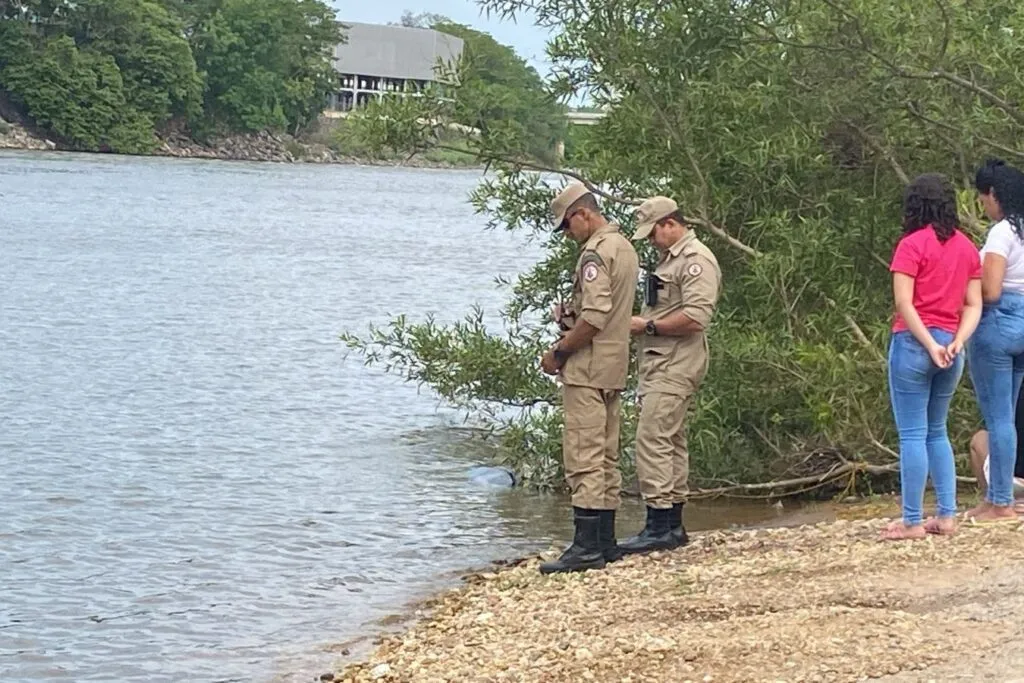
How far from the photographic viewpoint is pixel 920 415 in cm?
756

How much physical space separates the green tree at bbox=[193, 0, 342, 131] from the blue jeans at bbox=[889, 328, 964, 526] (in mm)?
105790

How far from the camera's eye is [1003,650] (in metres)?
5.70

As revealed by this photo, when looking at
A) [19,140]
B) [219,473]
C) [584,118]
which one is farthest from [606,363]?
[19,140]

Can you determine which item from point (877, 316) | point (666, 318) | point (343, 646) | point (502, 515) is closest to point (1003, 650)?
point (666, 318)

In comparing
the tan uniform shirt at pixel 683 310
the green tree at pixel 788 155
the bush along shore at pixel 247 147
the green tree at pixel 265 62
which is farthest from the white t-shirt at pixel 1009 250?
the green tree at pixel 265 62

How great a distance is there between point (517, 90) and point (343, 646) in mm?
5107

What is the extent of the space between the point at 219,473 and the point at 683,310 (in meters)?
7.27

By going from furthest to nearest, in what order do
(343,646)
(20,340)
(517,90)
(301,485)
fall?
(20,340) < (301,485) < (517,90) < (343,646)

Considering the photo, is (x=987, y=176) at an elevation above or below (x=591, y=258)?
above

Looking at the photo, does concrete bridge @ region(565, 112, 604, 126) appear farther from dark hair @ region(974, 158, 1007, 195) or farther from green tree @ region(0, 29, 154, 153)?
green tree @ region(0, 29, 154, 153)

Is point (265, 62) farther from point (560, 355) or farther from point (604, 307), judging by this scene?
point (604, 307)

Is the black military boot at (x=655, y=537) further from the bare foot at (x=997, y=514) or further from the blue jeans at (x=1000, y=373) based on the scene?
the blue jeans at (x=1000, y=373)

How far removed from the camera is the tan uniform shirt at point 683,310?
26.8ft

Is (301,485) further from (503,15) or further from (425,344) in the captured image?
(503,15)
